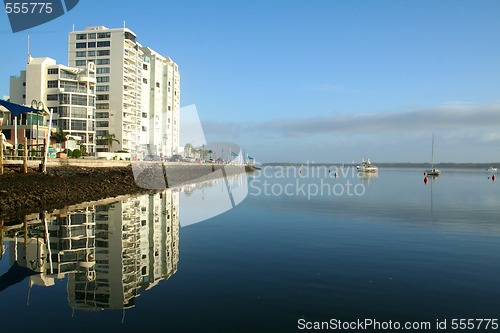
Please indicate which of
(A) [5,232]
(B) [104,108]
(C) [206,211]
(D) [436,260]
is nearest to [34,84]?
(B) [104,108]

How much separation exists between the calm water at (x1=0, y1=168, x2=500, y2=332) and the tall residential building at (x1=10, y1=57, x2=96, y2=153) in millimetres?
75005

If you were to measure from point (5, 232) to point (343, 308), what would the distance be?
16942mm

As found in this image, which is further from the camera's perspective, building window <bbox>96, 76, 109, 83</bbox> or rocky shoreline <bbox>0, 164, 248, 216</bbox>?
building window <bbox>96, 76, 109, 83</bbox>

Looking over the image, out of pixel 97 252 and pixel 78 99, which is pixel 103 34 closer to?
pixel 78 99

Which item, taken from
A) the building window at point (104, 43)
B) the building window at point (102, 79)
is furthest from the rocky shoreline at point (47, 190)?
the building window at point (104, 43)

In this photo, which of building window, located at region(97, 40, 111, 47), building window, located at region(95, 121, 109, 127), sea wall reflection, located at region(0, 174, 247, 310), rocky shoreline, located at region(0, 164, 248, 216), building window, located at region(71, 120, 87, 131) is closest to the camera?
sea wall reflection, located at region(0, 174, 247, 310)

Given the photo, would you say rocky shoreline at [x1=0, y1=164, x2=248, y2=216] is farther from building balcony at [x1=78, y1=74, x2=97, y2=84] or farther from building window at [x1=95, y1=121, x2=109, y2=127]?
building window at [x1=95, y1=121, x2=109, y2=127]

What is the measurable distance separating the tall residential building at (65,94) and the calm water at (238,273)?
75.0m

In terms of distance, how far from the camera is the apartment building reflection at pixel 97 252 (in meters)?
11.7

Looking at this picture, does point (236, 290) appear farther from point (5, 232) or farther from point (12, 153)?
point (12, 153)

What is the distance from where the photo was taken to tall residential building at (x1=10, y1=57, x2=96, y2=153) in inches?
3674

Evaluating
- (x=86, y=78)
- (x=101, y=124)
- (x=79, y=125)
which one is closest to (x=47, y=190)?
(x=79, y=125)

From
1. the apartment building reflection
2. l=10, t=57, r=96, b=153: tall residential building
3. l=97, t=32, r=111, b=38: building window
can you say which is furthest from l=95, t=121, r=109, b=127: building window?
the apartment building reflection

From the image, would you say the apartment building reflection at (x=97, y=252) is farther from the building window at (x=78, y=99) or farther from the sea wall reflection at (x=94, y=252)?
the building window at (x=78, y=99)
